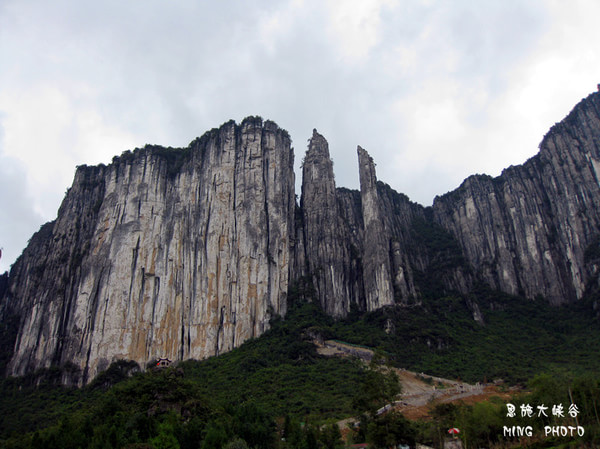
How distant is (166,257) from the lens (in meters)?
58.3

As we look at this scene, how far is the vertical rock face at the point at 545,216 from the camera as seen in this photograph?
62188 millimetres

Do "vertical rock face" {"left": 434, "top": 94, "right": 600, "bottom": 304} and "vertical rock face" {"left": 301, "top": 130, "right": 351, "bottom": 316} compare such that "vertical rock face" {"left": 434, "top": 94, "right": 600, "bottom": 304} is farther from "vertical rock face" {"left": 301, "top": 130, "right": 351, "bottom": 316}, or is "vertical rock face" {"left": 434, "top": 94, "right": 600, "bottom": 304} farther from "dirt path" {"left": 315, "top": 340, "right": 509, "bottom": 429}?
"dirt path" {"left": 315, "top": 340, "right": 509, "bottom": 429}

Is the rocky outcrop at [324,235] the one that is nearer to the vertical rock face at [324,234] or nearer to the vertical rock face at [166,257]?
the vertical rock face at [324,234]

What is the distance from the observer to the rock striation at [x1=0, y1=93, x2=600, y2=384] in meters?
55.2

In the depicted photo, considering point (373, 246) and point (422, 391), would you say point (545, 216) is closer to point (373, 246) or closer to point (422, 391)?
point (373, 246)

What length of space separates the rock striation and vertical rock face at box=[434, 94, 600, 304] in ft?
0.56

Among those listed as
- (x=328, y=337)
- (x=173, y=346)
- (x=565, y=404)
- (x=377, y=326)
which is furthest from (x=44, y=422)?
(x=565, y=404)

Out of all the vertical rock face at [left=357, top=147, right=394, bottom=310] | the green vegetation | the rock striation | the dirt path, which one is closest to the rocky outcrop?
the rock striation

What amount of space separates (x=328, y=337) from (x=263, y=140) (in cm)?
2781

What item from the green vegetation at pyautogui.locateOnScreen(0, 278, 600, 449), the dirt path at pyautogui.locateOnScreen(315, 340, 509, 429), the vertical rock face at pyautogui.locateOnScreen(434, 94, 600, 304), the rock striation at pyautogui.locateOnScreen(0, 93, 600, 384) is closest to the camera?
the green vegetation at pyautogui.locateOnScreen(0, 278, 600, 449)

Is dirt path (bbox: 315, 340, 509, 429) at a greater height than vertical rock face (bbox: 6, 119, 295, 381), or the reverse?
vertical rock face (bbox: 6, 119, 295, 381)

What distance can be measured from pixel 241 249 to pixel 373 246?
16935 mm

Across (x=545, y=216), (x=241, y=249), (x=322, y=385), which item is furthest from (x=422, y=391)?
(x=545, y=216)

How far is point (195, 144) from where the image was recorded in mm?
66062
